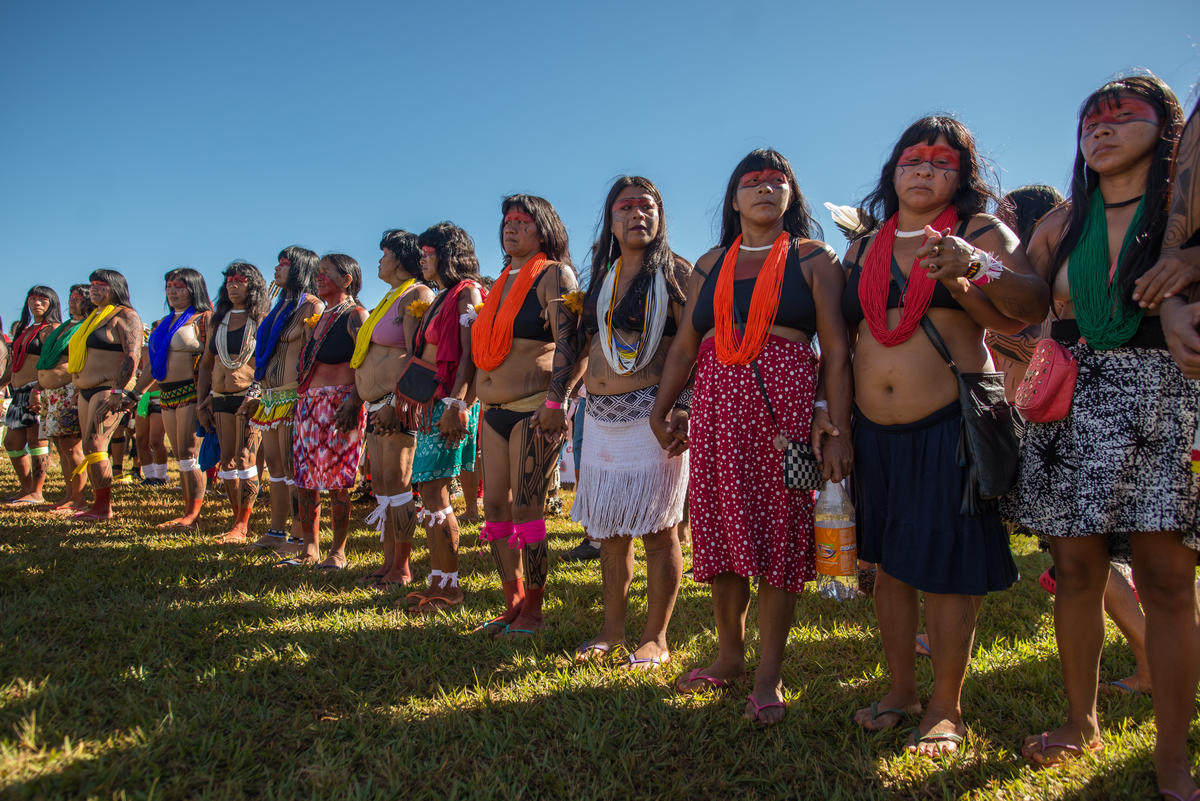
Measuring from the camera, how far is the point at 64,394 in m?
7.98

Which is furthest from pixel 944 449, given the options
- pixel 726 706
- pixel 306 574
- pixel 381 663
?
pixel 306 574

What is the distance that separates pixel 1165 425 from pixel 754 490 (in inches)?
53.5

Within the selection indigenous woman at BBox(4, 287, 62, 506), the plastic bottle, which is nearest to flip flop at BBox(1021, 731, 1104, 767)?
the plastic bottle

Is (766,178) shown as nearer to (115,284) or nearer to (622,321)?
(622,321)

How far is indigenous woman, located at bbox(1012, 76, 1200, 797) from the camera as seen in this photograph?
86.6 inches

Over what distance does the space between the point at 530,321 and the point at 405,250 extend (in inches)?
71.7

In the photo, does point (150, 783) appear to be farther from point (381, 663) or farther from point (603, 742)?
point (603, 742)

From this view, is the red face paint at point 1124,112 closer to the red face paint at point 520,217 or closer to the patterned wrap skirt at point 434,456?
the red face paint at point 520,217

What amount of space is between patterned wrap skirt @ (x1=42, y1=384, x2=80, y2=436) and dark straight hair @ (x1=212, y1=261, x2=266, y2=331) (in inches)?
102

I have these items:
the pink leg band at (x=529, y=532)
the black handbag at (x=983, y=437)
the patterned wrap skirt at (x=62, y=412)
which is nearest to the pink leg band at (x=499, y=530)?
the pink leg band at (x=529, y=532)

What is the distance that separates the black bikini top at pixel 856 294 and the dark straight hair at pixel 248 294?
578 cm

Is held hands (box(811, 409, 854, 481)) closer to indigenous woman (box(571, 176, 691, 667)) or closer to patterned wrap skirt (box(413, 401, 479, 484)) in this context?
indigenous woman (box(571, 176, 691, 667))

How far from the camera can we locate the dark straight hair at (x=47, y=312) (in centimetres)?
896

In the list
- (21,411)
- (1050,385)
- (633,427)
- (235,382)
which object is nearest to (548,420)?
(633,427)
